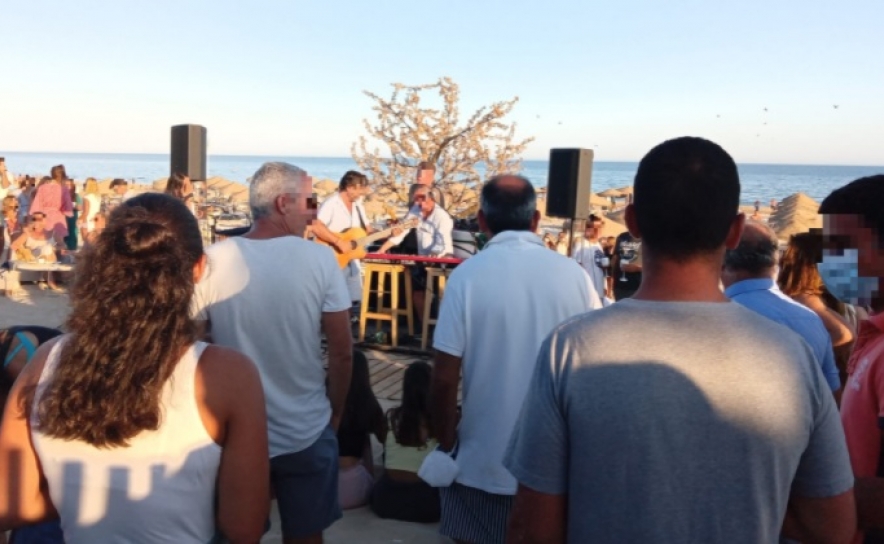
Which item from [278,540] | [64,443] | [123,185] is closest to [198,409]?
[64,443]

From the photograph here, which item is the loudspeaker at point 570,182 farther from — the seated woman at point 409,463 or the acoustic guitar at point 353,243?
the seated woman at point 409,463

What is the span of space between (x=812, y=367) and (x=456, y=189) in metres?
13.1

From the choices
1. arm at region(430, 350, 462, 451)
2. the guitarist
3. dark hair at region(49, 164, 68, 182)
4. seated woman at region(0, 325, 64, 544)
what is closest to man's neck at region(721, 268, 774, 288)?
arm at region(430, 350, 462, 451)

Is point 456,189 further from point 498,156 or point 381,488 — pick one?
point 381,488

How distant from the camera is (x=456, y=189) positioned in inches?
566

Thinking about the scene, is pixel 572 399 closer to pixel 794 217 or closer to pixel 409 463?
pixel 409 463

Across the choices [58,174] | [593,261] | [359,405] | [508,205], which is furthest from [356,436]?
[58,174]

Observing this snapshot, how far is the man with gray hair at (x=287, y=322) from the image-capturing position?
9.09 feet

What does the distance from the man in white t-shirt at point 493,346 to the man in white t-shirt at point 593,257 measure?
6226mm

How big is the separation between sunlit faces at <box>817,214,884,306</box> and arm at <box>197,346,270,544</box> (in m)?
1.50

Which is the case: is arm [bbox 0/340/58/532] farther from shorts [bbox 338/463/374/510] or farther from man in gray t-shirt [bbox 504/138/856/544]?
shorts [bbox 338/463/374/510]

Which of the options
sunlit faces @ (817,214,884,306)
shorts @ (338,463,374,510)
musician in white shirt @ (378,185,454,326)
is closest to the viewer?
sunlit faces @ (817,214,884,306)

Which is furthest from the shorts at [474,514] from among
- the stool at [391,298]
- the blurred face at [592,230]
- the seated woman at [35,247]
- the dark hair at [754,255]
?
the seated woman at [35,247]

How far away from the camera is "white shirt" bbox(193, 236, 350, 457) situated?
2.76m
